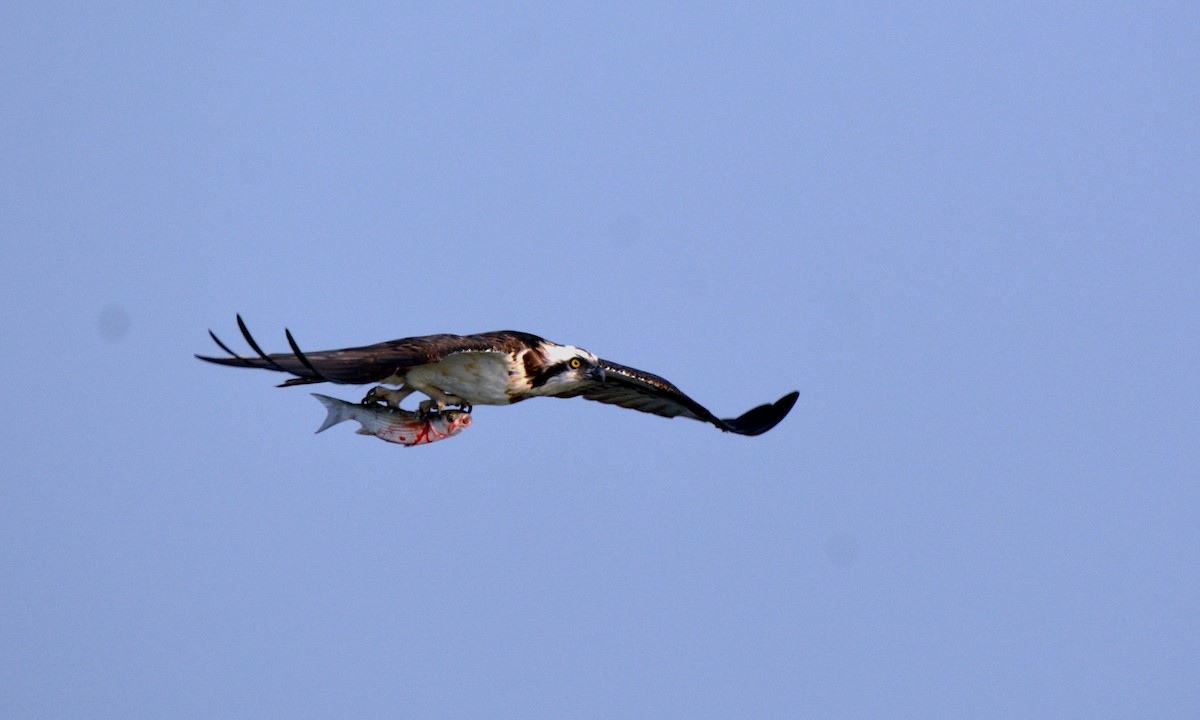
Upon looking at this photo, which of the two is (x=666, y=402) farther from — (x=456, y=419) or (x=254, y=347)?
(x=254, y=347)

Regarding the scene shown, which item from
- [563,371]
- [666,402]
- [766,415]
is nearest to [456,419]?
[563,371]

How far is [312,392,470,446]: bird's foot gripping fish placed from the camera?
23109 millimetres

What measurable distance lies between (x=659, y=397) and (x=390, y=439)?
447cm

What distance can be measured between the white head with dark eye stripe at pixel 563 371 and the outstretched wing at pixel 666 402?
0.83m

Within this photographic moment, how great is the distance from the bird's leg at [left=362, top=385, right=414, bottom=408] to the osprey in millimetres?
12

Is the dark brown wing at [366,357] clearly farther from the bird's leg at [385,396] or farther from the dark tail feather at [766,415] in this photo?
the dark tail feather at [766,415]

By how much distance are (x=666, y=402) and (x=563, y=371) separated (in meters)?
2.56

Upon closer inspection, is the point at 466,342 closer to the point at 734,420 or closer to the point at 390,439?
the point at 390,439

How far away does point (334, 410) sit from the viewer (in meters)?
23.1

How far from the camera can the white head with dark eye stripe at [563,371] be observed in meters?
24.1

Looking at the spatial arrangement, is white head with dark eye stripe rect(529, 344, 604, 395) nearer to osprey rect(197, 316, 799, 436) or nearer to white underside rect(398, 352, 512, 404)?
osprey rect(197, 316, 799, 436)

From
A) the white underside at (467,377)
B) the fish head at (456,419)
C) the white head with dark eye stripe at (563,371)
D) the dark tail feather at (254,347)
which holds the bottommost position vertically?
the dark tail feather at (254,347)

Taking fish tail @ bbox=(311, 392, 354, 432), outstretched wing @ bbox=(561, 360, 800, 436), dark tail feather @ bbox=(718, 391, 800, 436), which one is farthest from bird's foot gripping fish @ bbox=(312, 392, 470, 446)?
dark tail feather @ bbox=(718, 391, 800, 436)

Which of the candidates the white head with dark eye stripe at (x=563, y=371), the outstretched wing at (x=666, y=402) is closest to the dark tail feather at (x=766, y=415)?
the outstretched wing at (x=666, y=402)
